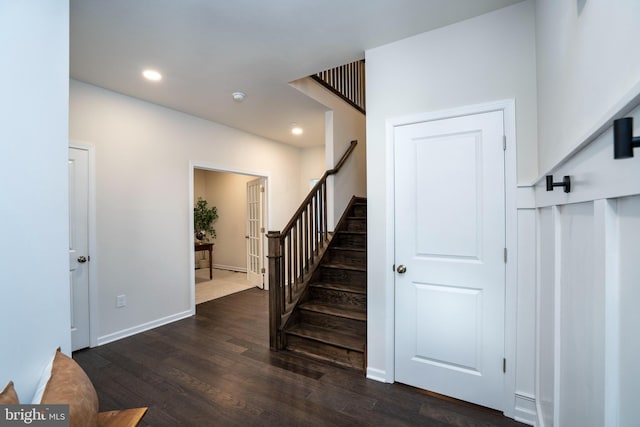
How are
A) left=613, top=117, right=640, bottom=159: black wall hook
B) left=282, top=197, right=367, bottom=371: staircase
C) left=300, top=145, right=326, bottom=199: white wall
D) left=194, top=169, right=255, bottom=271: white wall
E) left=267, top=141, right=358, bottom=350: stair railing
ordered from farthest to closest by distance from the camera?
left=194, top=169, right=255, bottom=271: white wall, left=300, top=145, right=326, bottom=199: white wall, left=267, top=141, right=358, bottom=350: stair railing, left=282, top=197, right=367, bottom=371: staircase, left=613, top=117, right=640, bottom=159: black wall hook

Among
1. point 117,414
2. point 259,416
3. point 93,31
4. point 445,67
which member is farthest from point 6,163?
point 445,67

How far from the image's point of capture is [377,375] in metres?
2.23

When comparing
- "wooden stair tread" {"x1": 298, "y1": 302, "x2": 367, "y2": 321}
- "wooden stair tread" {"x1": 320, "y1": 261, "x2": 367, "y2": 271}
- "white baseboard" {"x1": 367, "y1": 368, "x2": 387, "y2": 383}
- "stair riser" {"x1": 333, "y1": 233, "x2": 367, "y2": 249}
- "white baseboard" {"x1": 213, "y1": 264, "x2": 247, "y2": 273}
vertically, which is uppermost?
"stair riser" {"x1": 333, "y1": 233, "x2": 367, "y2": 249}

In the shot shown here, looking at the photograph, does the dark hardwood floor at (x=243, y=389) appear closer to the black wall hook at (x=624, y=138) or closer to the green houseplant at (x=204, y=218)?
the black wall hook at (x=624, y=138)

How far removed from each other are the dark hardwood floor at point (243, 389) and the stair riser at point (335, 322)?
39 centimetres

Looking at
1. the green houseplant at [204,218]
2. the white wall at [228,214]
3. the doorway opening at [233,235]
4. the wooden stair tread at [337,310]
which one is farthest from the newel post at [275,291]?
the green houseplant at [204,218]

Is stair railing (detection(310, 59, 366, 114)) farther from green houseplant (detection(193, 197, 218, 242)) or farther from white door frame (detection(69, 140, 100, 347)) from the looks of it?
green houseplant (detection(193, 197, 218, 242))

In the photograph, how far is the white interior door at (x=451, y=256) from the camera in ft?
6.08

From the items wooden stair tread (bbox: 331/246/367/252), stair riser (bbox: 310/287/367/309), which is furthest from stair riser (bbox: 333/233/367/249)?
stair riser (bbox: 310/287/367/309)

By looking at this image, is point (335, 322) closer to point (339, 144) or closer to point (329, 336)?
point (329, 336)

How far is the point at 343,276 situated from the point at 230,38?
8.06 ft

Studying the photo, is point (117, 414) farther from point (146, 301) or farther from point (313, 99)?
point (313, 99)

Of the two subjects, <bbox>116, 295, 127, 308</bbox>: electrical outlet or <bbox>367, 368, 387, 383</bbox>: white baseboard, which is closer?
<bbox>367, 368, 387, 383</bbox>: white baseboard

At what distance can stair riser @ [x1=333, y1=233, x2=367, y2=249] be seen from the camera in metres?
3.42
